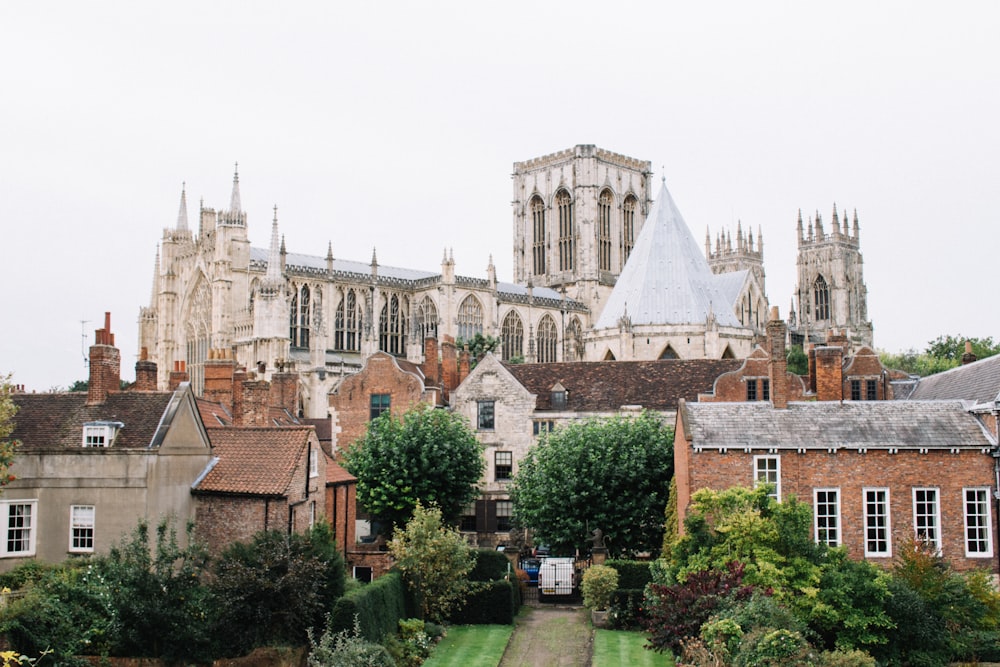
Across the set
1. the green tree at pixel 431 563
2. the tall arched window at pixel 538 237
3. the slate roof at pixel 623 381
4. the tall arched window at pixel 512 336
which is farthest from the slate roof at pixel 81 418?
the tall arched window at pixel 538 237

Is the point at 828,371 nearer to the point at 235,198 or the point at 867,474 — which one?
the point at 867,474

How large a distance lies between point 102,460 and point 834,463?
20139 millimetres

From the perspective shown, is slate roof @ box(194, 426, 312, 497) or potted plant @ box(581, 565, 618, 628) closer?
slate roof @ box(194, 426, 312, 497)

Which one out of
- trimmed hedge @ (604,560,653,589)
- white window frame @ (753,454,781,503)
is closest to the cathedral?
trimmed hedge @ (604,560,653,589)

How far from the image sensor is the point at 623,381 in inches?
2051

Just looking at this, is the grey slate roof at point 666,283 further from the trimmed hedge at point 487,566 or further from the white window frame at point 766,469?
the white window frame at point 766,469

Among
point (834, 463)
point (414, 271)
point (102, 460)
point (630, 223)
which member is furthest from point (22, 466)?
point (630, 223)

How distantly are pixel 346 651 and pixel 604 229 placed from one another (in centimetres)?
10789

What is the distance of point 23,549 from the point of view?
29.7 meters

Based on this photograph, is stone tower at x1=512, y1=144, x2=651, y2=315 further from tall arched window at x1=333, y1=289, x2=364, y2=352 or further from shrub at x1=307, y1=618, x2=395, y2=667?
shrub at x1=307, y1=618, x2=395, y2=667

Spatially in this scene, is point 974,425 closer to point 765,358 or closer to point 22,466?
point 765,358

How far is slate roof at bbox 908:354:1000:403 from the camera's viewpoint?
34500 millimetres

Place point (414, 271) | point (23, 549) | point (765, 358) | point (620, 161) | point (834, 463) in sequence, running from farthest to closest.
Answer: point (620, 161), point (414, 271), point (765, 358), point (834, 463), point (23, 549)

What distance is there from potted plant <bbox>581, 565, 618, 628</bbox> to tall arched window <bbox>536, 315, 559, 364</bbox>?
259 feet
